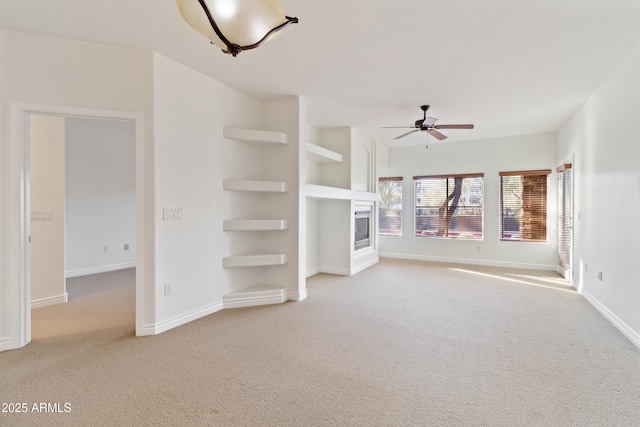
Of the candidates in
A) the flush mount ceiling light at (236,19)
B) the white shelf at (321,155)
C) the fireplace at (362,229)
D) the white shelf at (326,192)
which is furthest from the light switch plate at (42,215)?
the fireplace at (362,229)

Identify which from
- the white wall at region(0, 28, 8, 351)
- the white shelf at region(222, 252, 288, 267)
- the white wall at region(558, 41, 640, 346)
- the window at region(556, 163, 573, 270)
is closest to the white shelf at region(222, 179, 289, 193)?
the white shelf at region(222, 252, 288, 267)

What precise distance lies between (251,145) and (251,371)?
2.81m

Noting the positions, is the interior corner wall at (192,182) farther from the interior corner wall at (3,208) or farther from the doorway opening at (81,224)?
the interior corner wall at (3,208)

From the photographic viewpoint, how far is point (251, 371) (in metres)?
2.32

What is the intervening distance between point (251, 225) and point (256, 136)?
1.12 metres

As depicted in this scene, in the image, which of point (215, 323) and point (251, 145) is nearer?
point (215, 323)

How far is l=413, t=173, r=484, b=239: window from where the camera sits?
6703mm

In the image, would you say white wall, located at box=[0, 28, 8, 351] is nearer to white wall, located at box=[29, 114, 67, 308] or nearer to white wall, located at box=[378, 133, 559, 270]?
white wall, located at box=[29, 114, 67, 308]


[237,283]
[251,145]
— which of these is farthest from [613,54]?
[237,283]

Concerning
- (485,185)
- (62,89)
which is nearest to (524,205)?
(485,185)

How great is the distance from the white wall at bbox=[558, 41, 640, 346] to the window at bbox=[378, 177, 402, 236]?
11.4 feet

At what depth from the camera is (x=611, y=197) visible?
335cm

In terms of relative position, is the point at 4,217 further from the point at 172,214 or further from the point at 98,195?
the point at 98,195

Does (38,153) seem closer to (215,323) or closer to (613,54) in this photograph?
(215,323)
